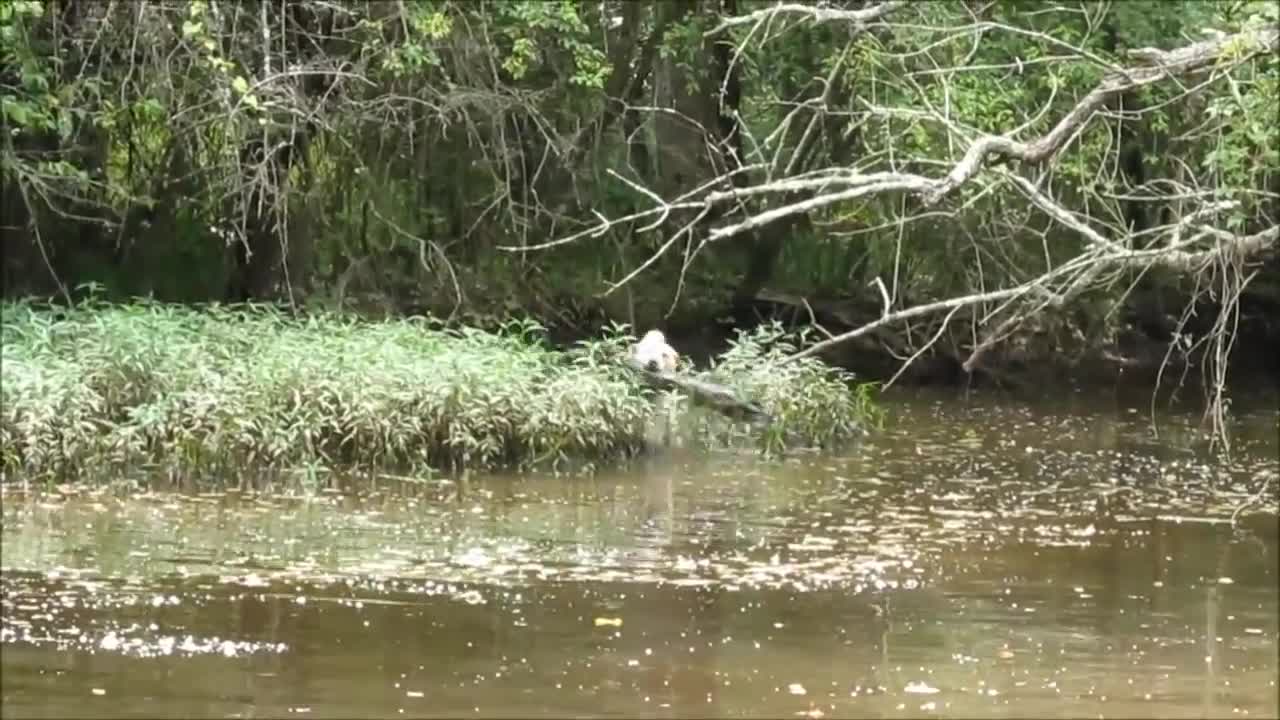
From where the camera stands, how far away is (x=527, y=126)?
1508cm

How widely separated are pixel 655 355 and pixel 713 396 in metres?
0.56

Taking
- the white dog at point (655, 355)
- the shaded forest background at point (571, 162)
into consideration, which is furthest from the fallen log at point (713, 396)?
the shaded forest background at point (571, 162)

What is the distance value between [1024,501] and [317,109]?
597 cm

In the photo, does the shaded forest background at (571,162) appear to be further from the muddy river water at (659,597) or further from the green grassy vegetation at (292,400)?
the muddy river water at (659,597)

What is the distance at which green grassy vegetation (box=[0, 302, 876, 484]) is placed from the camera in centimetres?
1006

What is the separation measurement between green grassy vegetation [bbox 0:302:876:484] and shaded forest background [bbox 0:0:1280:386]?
118cm

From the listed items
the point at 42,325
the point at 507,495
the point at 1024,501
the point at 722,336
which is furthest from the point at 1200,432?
the point at 42,325

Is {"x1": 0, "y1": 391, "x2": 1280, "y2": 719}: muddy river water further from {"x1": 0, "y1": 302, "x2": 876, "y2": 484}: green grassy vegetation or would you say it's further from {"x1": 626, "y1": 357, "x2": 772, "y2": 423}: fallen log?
{"x1": 626, "y1": 357, "x2": 772, "y2": 423}: fallen log

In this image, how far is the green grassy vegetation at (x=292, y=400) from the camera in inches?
396

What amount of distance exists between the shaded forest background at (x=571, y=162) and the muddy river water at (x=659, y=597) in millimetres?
1365

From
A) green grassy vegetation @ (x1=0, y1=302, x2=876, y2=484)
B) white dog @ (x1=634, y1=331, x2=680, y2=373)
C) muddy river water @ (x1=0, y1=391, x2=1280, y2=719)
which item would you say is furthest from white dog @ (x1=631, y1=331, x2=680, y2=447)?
muddy river water @ (x1=0, y1=391, x2=1280, y2=719)

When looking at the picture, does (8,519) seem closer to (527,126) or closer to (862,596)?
(862,596)

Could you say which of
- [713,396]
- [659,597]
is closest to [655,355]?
[713,396]

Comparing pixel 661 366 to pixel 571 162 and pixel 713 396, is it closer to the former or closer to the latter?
pixel 713 396
